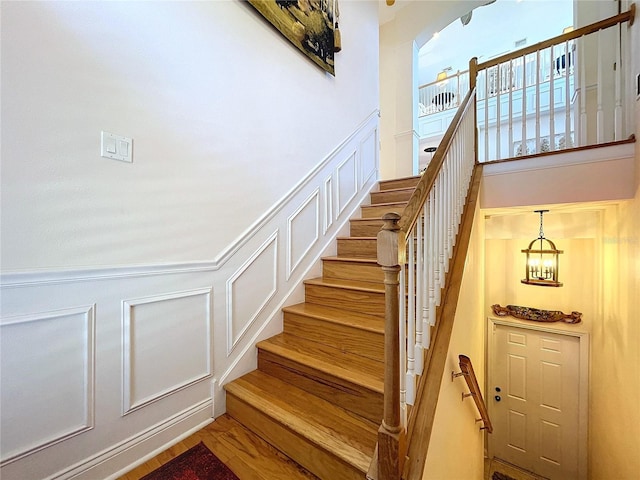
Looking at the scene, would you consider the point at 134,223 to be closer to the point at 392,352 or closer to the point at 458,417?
the point at 392,352

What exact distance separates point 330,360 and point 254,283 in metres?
0.68

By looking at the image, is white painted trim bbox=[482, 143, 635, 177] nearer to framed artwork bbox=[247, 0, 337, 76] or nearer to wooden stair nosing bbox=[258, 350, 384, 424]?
framed artwork bbox=[247, 0, 337, 76]

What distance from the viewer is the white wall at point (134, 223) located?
1.01 meters

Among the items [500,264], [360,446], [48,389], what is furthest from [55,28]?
[500,264]

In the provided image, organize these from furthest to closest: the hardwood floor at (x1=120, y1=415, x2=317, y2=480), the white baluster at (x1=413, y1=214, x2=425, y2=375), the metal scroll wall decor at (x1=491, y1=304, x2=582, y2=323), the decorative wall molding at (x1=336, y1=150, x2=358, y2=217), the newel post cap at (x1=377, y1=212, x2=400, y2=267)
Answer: the metal scroll wall decor at (x1=491, y1=304, x2=582, y2=323)
the decorative wall molding at (x1=336, y1=150, x2=358, y2=217)
the hardwood floor at (x1=120, y1=415, x2=317, y2=480)
the white baluster at (x1=413, y1=214, x2=425, y2=375)
the newel post cap at (x1=377, y1=212, x2=400, y2=267)

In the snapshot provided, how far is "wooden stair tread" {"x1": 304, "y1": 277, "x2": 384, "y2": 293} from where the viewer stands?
1850mm

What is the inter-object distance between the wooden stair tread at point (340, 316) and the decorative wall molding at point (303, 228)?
0.87 ft

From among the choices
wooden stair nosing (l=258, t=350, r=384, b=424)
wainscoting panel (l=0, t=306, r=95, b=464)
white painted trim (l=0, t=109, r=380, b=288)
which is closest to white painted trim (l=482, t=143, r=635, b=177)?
white painted trim (l=0, t=109, r=380, b=288)

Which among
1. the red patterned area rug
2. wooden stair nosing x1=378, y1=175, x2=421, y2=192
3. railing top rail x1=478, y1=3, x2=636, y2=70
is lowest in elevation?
the red patterned area rug

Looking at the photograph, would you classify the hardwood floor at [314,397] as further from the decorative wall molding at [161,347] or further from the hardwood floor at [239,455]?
the decorative wall molding at [161,347]

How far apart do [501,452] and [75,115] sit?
→ 18.6 ft

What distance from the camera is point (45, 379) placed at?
1.05 meters

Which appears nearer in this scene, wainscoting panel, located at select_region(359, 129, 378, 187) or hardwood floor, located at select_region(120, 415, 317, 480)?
hardwood floor, located at select_region(120, 415, 317, 480)

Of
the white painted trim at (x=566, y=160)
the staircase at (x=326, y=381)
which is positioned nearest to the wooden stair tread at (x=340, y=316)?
the staircase at (x=326, y=381)
